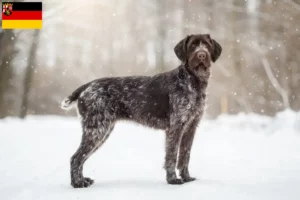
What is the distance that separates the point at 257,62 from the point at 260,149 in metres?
11.3

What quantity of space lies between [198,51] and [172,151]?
1.52m

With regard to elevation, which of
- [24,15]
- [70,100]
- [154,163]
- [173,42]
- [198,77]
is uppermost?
[173,42]

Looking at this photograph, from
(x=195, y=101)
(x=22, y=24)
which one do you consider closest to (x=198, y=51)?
(x=195, y=101)

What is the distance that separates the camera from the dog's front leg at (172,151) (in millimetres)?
5910

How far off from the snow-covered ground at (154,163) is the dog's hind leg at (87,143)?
0.24m

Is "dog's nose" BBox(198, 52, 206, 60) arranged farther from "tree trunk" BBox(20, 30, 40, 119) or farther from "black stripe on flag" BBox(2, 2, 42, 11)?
"tree trunk" BBox(20, 30, 40, 119)

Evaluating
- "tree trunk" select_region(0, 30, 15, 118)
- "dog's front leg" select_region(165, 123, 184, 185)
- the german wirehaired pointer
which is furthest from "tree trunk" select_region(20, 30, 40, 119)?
"dog's front leg" select_region(165, 123, 184, 185)

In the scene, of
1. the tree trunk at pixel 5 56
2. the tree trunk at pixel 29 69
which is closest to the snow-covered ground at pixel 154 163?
the tree trunk at pixel 5 56

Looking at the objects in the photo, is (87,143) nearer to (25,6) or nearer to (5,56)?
(25,6)

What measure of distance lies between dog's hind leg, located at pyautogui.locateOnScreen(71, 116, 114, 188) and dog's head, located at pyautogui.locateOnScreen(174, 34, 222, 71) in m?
1.53

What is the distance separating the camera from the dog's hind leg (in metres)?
Answer: 5.93

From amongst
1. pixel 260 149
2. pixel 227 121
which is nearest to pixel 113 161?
pixel 260 149

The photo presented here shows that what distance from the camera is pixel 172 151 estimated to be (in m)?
5.95

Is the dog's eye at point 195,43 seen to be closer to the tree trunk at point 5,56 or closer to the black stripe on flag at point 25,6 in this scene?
the black stripe on flag at point 25,6
